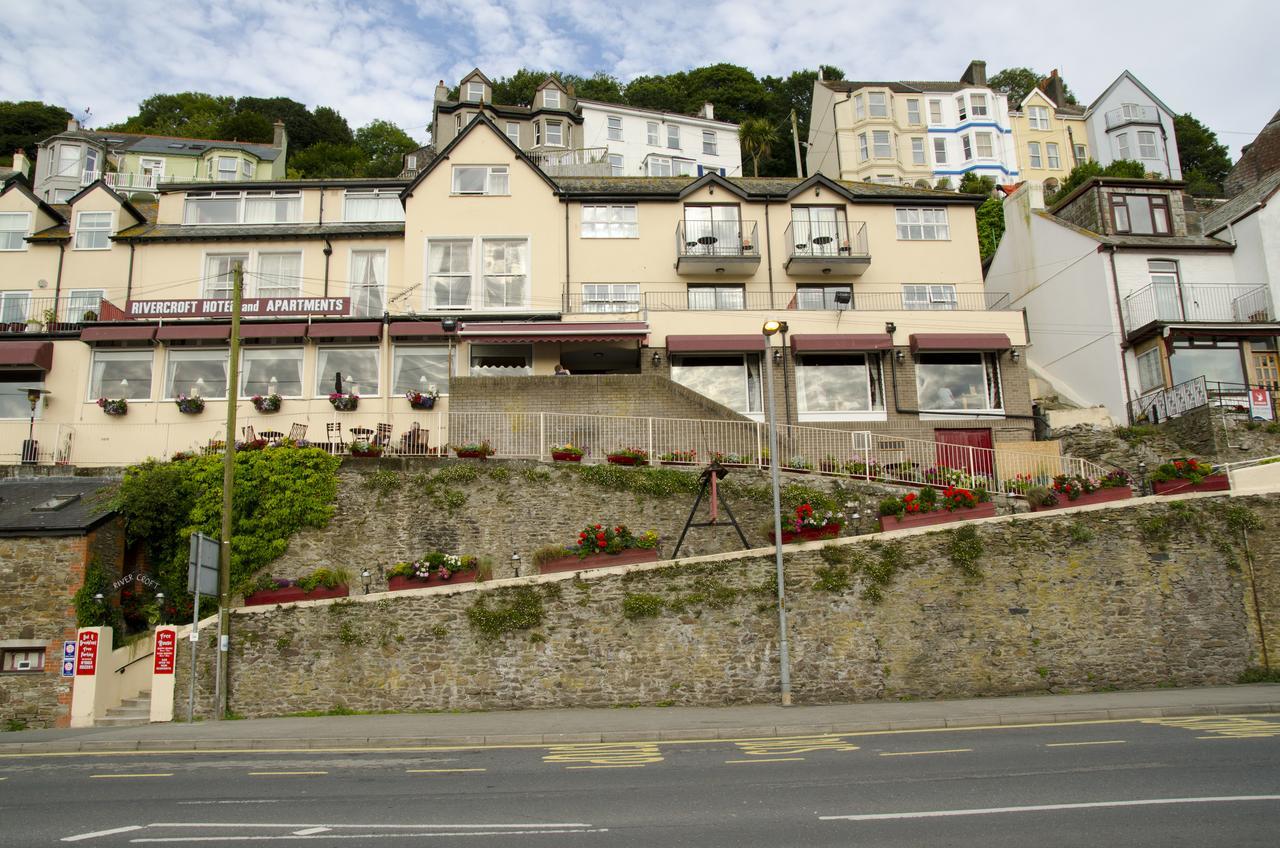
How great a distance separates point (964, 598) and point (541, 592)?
8.35 meters

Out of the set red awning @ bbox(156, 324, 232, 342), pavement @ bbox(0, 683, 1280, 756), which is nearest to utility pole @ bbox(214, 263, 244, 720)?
pavement @ bbox(0, 683, 1280, 756)

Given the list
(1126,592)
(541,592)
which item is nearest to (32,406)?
(541,592)

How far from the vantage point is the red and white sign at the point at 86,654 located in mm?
17828

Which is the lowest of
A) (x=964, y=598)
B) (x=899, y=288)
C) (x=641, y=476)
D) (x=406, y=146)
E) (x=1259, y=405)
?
(x=964, y=598)

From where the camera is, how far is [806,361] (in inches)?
1126

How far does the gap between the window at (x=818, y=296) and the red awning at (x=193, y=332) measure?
18.1 meters

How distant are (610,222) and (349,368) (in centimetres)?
1002

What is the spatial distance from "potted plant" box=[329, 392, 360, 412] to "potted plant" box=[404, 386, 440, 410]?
1.46 metres

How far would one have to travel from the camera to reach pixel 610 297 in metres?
30.6

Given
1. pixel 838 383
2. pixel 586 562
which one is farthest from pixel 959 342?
pixel 586 562

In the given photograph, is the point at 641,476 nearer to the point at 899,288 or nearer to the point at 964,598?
the point at 964,598

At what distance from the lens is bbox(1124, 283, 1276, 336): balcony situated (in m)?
29.6

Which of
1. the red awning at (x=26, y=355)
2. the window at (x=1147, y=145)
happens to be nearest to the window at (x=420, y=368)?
the red awning at (x=26, y=355)

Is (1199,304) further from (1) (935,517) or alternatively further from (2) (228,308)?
(2) (228,308)
